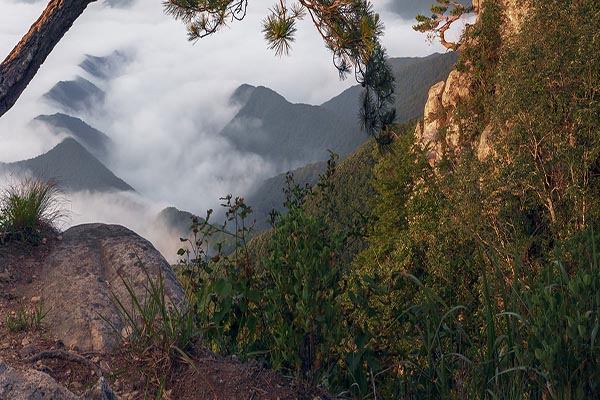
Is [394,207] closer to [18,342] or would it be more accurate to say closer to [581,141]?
[581,141]

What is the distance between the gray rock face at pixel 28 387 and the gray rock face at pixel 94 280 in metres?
2.09

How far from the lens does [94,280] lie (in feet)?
18.4

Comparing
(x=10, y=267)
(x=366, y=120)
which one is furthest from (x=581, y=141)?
(x=10, y=267)

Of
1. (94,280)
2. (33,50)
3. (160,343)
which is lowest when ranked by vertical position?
(160,343)

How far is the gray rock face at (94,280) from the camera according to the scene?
15.4 ft

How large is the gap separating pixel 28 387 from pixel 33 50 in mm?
4938

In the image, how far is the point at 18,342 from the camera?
175 inches

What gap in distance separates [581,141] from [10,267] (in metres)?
20.0

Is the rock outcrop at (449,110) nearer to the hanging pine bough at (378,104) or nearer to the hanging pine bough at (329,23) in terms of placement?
the hanging pine bough at (378,104)

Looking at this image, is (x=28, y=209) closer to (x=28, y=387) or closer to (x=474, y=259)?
(x=28, y=387)

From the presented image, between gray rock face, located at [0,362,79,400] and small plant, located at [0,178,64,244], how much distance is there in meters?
4.86

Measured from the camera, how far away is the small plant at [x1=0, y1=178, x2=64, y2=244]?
6.64 m

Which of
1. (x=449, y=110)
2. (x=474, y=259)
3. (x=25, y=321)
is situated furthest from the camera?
(x=449, y=110)

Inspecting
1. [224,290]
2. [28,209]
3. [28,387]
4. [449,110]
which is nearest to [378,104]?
[28,209]
